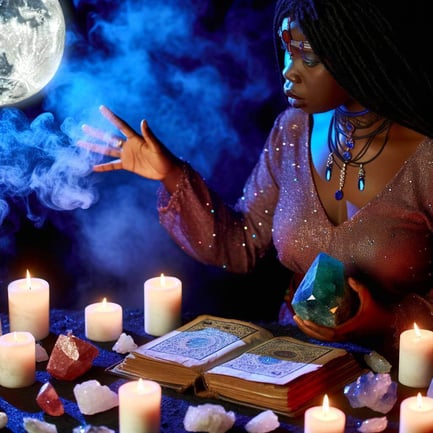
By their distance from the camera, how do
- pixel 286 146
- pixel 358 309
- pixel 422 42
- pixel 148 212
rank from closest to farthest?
pixel 422 42 < pixel 358 309 < pixel 286 146 < pixel 148 212

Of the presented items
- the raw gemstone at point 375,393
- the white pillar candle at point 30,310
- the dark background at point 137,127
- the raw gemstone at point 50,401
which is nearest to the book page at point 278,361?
the raw gemstone at point 375,393

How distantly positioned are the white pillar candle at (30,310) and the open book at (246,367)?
1.05 feet

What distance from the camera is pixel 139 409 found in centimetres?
170

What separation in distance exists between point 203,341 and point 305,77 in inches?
27.0

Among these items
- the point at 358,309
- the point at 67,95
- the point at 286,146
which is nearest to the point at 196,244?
the point at 286,146

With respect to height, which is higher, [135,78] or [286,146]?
[135,78]

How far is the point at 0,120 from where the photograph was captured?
110 inches

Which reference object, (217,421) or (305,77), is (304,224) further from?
(217,421)

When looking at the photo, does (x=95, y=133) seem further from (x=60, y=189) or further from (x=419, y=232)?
(x=419, y=232)

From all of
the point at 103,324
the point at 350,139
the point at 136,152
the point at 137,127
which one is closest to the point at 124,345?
the point at 103,324

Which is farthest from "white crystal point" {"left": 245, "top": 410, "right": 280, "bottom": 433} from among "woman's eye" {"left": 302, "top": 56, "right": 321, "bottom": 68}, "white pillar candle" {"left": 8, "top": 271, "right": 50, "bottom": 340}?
"woman's eye" {"left": 302, "top": 56, "right": 321, "bottom": 68}

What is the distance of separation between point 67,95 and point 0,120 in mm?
351

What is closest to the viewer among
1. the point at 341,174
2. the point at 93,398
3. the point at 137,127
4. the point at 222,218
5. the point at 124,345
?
the point at 93,398

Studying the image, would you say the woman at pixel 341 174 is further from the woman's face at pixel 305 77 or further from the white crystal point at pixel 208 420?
the white crystal point at pixel 208 420
